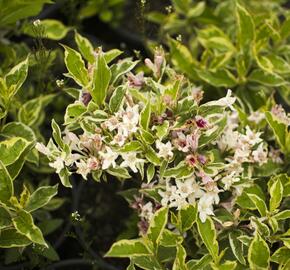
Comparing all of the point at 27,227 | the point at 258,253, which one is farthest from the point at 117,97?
the point at 258,253

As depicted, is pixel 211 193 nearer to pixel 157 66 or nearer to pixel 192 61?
pixel 157 66

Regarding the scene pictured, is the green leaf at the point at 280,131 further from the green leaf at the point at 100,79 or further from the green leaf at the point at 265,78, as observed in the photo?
the green leaf at the point at 100,79

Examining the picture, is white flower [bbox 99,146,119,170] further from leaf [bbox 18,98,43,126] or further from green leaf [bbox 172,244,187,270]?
leaf [bbox 18,98,43,126]

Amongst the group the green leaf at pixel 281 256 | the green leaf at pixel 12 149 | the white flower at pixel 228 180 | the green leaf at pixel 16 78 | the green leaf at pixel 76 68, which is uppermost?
the green leaf at pixel 76 68

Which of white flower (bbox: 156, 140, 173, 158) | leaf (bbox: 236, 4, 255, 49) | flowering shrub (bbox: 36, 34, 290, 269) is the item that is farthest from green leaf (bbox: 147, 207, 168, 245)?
leaf (bbox: 236, 4, 255, 49)

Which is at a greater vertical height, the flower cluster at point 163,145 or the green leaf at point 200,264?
the flower cluster at point 163,145

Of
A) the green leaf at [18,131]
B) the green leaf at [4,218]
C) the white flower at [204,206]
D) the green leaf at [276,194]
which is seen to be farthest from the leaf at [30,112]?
the green leaf at [276,194]

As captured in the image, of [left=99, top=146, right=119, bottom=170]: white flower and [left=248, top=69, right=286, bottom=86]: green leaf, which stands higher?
[left=99, top=146, right=119, bottom=170]: white flower
